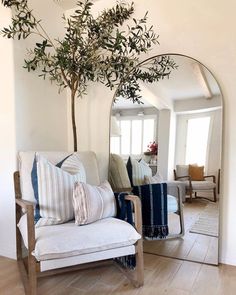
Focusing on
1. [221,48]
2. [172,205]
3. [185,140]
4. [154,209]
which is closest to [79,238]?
[154,209]

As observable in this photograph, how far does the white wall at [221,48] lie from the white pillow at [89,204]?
0.96m

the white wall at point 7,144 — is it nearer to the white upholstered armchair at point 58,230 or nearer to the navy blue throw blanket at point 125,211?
the white upholstered armchair at point 58,230

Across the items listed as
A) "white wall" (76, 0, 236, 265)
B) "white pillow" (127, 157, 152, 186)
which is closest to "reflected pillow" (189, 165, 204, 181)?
"white wall" (76, 0, 236, 265)

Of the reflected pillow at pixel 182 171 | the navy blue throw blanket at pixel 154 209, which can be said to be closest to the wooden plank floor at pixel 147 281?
the navy blue throw blanket at pixel 154 209

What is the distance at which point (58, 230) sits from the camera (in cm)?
162

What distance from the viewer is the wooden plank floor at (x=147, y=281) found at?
68.6 inches

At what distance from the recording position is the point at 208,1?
83.1 inches

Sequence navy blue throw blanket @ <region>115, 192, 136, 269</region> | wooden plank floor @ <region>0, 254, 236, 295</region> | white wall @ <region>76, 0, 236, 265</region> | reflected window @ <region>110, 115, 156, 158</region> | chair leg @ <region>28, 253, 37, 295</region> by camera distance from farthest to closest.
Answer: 1. reflected window @ <region>110, 115, 156, 158</region>
2. white wall @ <region>76, 0, 236, 265</region>
3. navy blue throw blanket @ <region>115, 192, 136, 269</region>
4. wooden plank floor @ <region>0, 254, 236, 295</region>
5. chair leg @ <region>28, 253, 37, 295</region>

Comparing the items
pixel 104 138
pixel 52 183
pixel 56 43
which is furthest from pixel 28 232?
pixel 56 43

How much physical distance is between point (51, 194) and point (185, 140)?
1.22 meters

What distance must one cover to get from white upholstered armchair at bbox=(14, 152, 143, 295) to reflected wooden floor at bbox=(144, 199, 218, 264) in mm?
453

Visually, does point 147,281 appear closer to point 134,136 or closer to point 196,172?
point 196,172

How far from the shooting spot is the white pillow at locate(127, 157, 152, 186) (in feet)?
7.80

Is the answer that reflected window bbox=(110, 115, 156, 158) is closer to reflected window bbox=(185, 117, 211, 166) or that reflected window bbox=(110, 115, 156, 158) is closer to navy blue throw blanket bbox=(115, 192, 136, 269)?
reflected window bbox=(185, 117, 211, 166)
